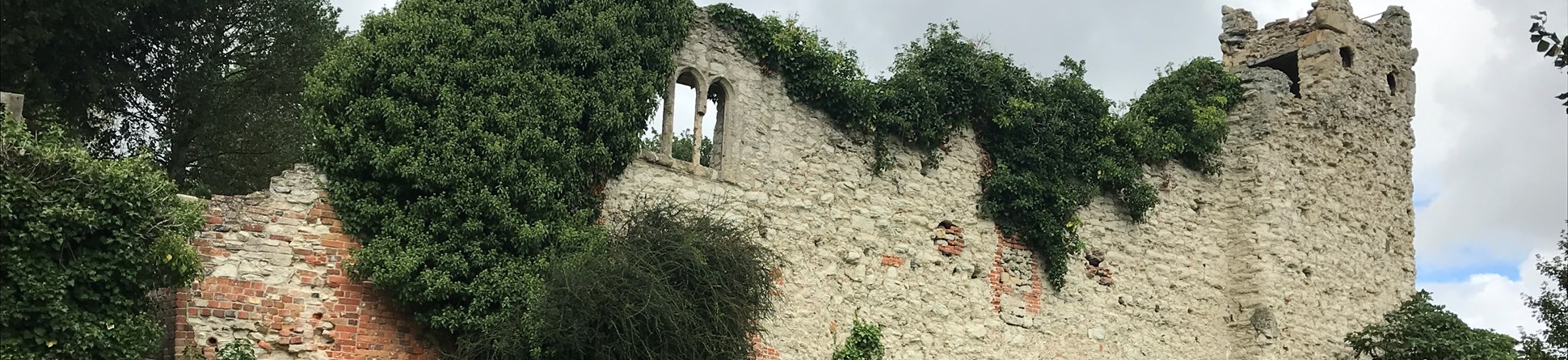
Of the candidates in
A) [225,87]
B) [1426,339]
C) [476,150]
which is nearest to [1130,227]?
[1426,339]

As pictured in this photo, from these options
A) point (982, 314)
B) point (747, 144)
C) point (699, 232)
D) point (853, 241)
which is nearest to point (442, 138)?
point (699, 232)

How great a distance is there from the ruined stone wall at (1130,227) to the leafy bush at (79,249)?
380 centimetres

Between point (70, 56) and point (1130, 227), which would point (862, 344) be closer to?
point (1130, 227)

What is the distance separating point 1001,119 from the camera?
52.6 ft

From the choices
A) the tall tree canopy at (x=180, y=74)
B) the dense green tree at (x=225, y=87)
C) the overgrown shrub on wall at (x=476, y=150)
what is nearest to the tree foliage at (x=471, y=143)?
the overgrown shrub on wall at (x=476, y=150)

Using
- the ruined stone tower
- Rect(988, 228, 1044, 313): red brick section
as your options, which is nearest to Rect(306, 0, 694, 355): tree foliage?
the ruined stone tower

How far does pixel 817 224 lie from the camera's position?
Result: 47.6ft

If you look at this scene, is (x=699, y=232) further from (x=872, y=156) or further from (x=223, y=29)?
(x=223, y=29)

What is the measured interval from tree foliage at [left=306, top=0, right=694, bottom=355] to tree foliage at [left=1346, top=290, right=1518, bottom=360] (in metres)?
10.5

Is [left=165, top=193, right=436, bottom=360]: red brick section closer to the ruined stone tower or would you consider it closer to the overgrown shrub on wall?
the ruined stone tower

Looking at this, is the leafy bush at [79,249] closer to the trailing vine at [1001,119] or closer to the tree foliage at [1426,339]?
the trailing vine at [1001,119]

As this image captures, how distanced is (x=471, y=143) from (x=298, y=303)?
5.64ft

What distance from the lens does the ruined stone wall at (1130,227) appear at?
14.2m

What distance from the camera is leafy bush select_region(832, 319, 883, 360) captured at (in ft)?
47.3
